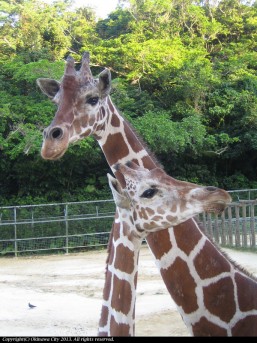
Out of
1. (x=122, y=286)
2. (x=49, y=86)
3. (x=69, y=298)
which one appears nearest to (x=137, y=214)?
(x=122, y=286)

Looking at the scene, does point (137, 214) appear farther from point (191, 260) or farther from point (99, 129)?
point (99, 129)

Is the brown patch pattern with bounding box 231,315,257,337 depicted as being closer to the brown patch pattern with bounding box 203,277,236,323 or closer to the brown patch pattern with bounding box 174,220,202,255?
Answer: the brown patch pattern with bounding box 203,277,236,323

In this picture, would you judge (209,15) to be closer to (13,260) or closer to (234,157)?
(234,157)

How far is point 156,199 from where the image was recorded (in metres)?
2.80

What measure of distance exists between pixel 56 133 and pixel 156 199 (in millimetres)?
1007

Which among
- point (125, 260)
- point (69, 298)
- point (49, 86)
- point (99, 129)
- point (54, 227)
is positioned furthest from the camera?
point (54, 227)

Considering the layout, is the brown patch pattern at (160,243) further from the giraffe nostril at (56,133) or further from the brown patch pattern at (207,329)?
the giraffe nostril at (56,133)

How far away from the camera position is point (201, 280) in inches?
119

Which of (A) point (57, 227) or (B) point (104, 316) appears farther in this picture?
(A) point (57, 227)

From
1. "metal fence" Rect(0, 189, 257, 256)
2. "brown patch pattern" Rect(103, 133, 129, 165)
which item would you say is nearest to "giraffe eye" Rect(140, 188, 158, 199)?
"brown patch pattern" Rect(103, 133, 129, 165)

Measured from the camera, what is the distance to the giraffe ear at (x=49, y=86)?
13.3 ft

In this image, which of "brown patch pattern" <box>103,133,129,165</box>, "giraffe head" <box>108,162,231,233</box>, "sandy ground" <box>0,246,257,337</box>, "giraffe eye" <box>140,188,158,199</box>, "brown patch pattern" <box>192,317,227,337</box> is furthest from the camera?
"sandy ground" <box>0,246,257,337</box>

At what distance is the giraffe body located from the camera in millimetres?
2980

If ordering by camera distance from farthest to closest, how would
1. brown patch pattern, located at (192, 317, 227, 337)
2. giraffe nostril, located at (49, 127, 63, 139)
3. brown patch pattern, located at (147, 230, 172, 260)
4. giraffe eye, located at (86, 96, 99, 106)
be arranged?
giraffe eye, located at (86, 96, 99, 106) < giraffe nostril, located at (49, 127, 63, 139) < brown patch pattern, located at (147, 230, 172, 260) < brown patch pattern, located at (192, 317, 227, 337)
